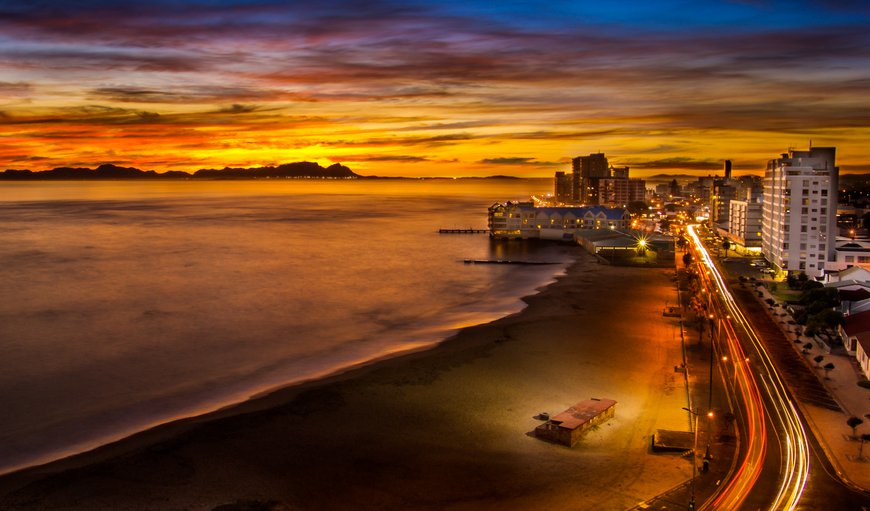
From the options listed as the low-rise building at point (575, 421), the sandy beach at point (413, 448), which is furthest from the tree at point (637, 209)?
the low-rise building at point (575, 421)

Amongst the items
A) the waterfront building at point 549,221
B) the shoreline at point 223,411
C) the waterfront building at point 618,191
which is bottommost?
the shoreline at point 223,411

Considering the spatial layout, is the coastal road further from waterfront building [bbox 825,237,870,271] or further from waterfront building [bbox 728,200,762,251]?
waterfront building [bbox 728,200,762,251]

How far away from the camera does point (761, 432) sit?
55.2ft

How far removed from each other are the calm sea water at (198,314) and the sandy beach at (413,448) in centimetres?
251

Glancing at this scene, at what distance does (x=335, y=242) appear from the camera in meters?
70.5

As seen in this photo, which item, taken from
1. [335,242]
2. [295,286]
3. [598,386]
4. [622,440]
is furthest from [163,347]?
[335,242]

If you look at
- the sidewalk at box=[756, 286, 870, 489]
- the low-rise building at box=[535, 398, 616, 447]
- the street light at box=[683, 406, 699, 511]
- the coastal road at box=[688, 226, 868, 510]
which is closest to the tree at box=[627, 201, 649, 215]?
the sidewalk at box=[756, 286, 870, 489]

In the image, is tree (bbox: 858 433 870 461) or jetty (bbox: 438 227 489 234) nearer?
tree (bbox: 858 433 870 461)

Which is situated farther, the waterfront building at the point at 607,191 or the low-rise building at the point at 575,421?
the waterfront building at the point at 607,191

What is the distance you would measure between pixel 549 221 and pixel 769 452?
58381 mm

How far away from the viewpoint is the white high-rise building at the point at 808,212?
41.5 m

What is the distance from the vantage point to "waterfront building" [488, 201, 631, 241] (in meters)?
71.8

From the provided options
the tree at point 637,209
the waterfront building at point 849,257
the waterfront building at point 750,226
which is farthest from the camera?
the tree at point 637,209

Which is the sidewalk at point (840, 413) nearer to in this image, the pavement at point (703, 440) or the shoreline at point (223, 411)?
the pavement at point (703, 440)
